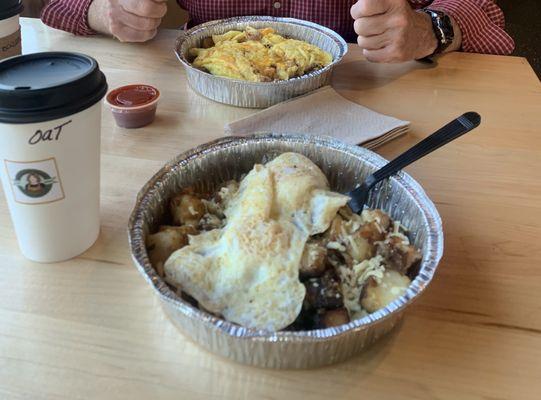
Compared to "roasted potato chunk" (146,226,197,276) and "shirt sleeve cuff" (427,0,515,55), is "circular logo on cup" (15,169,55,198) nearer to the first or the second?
"roasted potato chunk" (146,226,197,276)

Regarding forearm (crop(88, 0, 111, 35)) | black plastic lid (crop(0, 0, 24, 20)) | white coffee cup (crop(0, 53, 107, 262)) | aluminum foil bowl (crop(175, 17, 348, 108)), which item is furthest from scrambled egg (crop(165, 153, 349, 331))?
forearm (crop(88, 0, 111, 35))

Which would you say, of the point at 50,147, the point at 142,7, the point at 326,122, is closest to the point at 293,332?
the point at 50,147

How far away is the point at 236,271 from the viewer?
0.67m

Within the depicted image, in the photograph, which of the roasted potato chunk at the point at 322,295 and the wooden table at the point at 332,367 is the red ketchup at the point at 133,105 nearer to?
the wooden table at the point at 332,367

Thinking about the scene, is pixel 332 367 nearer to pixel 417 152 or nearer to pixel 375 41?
pixel 417 152

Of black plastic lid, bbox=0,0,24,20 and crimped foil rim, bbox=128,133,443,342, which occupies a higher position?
black plastic lid, bbox=0,0,24,20

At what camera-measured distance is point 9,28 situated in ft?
3.80

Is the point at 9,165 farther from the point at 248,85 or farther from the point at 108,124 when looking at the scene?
the point at 248,85

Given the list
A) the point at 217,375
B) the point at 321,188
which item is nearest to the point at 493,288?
the point at 321,188

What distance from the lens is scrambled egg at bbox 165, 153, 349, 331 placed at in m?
0.65

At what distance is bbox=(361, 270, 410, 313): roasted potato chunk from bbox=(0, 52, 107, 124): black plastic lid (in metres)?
0.43

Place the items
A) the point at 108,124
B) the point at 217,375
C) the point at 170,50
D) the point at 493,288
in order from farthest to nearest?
the point at 170,50
the point at 108,124
the point at 493,288
the point at 217,375

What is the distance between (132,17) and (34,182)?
84 cm

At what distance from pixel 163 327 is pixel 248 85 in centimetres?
65
